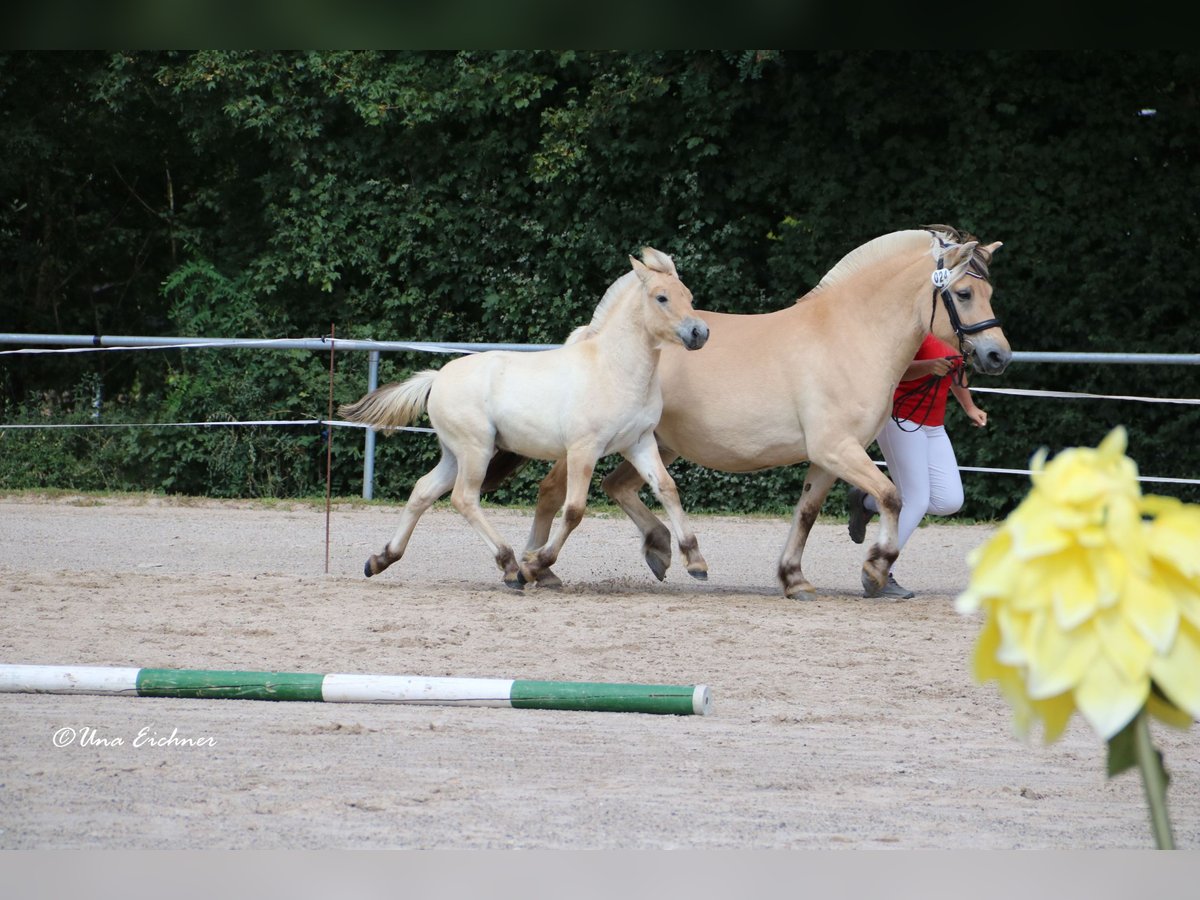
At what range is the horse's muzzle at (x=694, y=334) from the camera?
6742 mm

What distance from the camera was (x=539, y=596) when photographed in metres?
7.22

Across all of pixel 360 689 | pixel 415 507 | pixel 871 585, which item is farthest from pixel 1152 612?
pixel 415 507

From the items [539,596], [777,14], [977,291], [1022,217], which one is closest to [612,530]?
[539,596]

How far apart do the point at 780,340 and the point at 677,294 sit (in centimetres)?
72

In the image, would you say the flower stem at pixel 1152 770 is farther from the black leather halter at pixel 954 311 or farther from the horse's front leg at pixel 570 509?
the black leather halter at pixel 954 311

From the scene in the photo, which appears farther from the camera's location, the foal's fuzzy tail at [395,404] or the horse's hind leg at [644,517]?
the foal's fuzzy tail at [395,404]

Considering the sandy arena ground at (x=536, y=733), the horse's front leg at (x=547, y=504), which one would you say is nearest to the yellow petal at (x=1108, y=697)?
the sandy arena ground at (x=536, y=733)

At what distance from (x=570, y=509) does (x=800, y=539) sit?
130 centimetres

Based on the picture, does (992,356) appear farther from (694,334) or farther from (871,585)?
(694,334)

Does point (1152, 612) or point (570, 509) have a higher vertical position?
point (1152, 612)

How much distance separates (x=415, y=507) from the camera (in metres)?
7.52

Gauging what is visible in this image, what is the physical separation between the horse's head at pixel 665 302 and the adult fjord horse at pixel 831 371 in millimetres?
416
